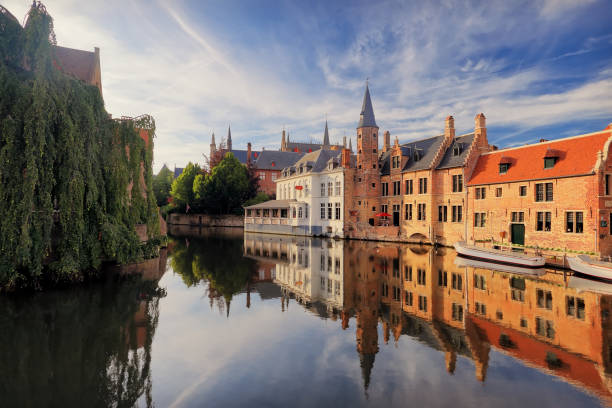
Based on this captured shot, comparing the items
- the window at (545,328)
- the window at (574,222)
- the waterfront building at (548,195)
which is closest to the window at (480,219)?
the waterfront building at (548,195)

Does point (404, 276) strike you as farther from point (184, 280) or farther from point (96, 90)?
point (96, 90)

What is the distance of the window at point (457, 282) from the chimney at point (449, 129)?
20.1 meters

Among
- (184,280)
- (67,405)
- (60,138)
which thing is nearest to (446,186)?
(184,280)

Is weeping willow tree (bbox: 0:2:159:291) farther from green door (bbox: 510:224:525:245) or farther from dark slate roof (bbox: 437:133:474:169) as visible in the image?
dark slate roof (bbox: 437:133:474:169)

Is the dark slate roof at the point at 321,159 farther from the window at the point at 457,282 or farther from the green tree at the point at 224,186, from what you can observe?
the window at the point at 457,282

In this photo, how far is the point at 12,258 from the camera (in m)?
11.8

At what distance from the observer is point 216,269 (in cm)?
2014

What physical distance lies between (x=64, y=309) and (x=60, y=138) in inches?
240

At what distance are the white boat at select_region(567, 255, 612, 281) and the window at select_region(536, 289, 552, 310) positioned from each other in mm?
4965

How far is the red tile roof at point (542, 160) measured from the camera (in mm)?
22375

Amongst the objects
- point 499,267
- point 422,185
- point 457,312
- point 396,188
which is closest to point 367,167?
point 396,188

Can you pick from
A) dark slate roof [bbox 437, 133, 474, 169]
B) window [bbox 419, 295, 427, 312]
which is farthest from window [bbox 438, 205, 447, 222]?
window [bbox 419, 295, 427, 312]

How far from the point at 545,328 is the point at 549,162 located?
18609mm

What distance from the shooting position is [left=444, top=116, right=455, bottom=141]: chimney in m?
34.4
